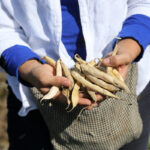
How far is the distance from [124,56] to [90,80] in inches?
7.2

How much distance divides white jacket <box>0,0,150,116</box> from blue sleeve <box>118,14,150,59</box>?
43 millimetres

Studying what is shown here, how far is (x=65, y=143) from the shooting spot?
1.41 m

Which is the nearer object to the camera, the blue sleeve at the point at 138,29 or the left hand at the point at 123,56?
the left hand at the point at 123,56

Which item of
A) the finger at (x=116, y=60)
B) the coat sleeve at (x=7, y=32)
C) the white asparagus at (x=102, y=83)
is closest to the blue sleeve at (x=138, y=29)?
the finger at (x=116, y=60)

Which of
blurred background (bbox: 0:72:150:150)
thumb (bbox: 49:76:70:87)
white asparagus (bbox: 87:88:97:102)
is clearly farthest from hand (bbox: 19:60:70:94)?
blurred background (bbox: 0:72:150:150)

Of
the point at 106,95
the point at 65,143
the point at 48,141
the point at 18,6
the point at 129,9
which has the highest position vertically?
the point at 18,6

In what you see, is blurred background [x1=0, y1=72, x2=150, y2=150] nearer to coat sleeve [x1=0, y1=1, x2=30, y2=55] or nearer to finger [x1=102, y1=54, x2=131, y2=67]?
coat sleeve [x1=0, y1=1, x2=30, y2=55]

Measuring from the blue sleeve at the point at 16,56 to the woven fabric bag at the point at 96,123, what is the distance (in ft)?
0.54

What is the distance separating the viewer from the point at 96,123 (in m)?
1.27

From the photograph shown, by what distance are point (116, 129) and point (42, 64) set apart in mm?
543

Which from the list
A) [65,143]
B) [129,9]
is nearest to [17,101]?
[65,143]

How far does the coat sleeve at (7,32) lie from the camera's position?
1.18 m

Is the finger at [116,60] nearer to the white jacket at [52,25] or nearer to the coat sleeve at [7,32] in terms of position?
the white jacket at [52,25]

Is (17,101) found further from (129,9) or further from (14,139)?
(129,9)
